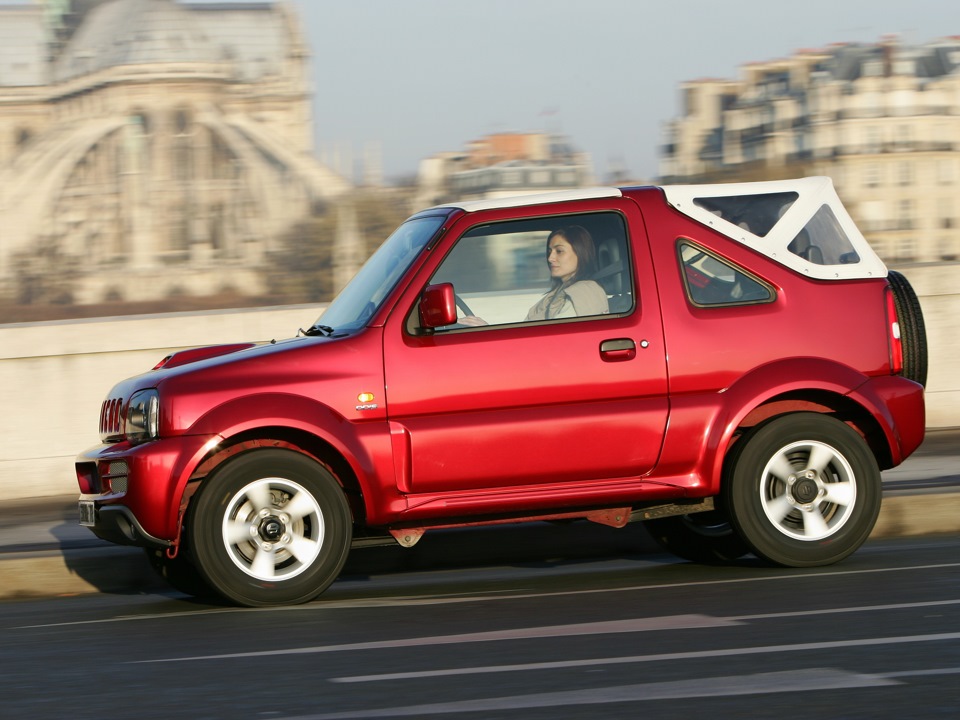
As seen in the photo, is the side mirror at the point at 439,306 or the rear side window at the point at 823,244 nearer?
the side mirror at the point at 439,306

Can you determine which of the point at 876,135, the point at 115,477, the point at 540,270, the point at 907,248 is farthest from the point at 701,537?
the point at 876,135

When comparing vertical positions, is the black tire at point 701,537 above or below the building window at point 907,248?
above

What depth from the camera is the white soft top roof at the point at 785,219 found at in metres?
7.76

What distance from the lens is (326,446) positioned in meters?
7.41

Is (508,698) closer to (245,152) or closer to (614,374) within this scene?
(614,374)

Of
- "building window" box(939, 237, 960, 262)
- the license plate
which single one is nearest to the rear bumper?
the license plate

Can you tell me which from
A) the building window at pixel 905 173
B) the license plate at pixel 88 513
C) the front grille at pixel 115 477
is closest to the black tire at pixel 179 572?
the license plate at pixel 88 513

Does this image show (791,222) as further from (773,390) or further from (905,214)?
(905,214)

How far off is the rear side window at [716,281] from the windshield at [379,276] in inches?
45.0

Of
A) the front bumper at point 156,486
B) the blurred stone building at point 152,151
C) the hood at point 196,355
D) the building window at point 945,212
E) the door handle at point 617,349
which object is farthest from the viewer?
the blurred stone building at point 152,151

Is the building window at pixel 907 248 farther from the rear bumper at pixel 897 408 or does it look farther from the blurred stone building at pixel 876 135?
the rear bumper at pixel 897 408

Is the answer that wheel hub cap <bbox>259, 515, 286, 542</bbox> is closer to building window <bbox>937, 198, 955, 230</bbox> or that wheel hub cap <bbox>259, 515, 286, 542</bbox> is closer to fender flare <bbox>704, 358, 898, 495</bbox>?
fender flare <bbox>704, 358, 898, 495</bbox>

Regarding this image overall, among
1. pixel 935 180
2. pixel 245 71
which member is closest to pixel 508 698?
pixel 935 180

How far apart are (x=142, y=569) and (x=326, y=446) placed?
5.62ft
